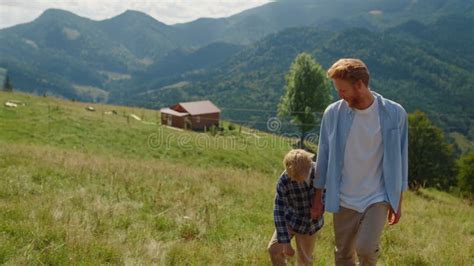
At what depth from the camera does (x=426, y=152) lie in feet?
161

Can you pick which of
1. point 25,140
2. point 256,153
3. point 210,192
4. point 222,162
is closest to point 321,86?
point 256,153

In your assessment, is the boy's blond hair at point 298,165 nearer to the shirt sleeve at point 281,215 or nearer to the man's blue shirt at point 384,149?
the man's blue shirt at point 384,149

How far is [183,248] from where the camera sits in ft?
17.7

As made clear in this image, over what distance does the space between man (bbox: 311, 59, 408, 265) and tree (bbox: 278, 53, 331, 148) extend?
45821 mm

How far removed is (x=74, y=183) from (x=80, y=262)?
163 inches

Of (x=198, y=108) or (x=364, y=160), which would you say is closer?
(x=364, y=160)

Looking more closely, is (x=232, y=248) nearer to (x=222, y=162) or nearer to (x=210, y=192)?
(x=210, y=192)

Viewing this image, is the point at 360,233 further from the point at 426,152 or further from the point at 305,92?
the point at 426,152

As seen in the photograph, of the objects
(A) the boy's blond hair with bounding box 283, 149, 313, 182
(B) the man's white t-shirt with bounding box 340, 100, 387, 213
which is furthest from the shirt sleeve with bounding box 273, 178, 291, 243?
(B) the man's white t-shirt with bounding box 340, 100, 387, 213

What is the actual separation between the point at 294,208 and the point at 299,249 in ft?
1.61

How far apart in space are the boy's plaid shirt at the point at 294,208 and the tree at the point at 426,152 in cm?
4669

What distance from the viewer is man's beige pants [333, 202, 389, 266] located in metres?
3.99

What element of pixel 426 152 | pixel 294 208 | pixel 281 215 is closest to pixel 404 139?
pixel 294 208

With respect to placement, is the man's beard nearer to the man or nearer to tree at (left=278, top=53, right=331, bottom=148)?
the man
